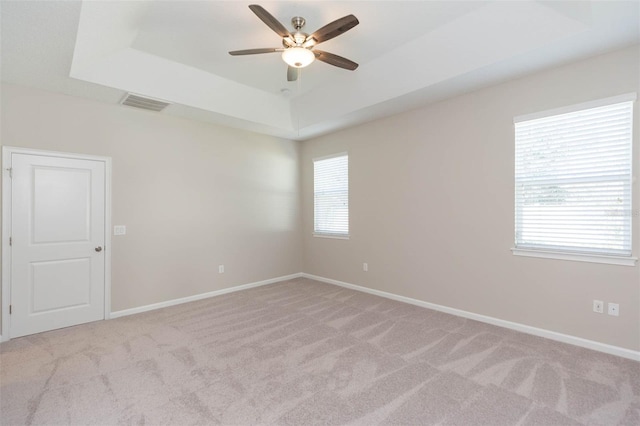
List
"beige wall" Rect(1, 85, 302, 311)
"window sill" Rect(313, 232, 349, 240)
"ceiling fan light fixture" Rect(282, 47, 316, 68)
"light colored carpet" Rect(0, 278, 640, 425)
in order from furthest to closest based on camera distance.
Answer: "window sill" Rect(313, 232, 349, 240)
"beige wall" Rect(1, 85, 302, 311)
"ceiling fan light fixture" Rect(282, 47, 316, 68)
"light colored carpet" Rect(0, 278, 640, 425)

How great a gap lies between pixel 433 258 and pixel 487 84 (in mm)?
2241

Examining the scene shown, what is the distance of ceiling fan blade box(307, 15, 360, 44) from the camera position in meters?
2.20

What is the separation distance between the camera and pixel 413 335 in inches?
128

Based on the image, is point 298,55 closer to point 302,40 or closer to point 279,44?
point 302,40

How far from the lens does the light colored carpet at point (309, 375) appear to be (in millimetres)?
2008

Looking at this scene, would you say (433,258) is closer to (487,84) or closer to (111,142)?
(487,84)

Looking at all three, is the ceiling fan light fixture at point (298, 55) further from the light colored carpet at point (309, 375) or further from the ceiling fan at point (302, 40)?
the light colored carpet at point (309, 375)

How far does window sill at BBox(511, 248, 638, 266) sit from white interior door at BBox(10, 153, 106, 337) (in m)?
5.10

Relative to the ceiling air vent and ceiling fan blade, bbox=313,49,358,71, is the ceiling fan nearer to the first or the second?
ceiling fan blade, bbox=313,49,358,71

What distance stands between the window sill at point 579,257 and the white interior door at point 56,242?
5097 millimetres

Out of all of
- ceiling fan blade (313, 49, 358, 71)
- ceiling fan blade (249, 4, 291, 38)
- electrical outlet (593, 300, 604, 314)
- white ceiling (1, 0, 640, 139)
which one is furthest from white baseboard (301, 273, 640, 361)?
ceiling fan blade (249, 4, 291, 38)

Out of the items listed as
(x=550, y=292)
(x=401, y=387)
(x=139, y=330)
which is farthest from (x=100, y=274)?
(x=550, y=292)

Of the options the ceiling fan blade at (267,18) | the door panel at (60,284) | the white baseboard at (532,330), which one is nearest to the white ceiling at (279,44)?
the ceiling fan blade at (267,18)

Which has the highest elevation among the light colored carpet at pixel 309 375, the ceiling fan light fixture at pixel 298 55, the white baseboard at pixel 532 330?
the ceiling fan light fixture at pixel 298 55
